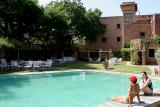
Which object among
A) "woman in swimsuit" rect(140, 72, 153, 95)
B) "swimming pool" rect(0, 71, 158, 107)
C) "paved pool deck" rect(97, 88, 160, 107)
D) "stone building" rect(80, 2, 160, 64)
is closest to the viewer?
"paved pool deck" rect(97, 88, 160, 107)

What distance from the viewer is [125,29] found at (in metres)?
41.7

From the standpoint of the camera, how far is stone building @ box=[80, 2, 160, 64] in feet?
136

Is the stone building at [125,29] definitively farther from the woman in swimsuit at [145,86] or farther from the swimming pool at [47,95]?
the woman in swimsuit at [145,86]

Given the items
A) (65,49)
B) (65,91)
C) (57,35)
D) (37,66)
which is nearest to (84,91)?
(65,91)

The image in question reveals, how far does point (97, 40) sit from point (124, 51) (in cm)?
1038

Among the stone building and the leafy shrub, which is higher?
the stone building

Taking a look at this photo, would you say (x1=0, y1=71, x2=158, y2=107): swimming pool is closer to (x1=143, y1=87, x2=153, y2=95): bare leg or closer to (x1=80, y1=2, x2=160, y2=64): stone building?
(x1=143, y1=87, x2=153, y2=95): bare leg

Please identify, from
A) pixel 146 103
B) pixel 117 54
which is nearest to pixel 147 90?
pixel 146 103

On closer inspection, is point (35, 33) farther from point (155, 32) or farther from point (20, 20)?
point (155, 32)

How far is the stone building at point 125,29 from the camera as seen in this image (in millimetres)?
41531

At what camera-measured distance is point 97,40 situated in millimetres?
48969

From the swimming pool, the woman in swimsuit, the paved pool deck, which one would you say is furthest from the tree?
the paved pool deck

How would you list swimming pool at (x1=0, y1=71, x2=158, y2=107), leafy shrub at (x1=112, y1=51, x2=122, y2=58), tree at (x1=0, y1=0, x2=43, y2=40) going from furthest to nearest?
1. leafy shrub at (x1=112, y1=51, x2=122, y2=58)
2. tree at (x1=0, y1=0, x2=43, y2=40)
3. swimming pool at (x1=0, y1=71, x2=158, y2=107)

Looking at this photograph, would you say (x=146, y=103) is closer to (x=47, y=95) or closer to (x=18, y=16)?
(x=47, y=95)
